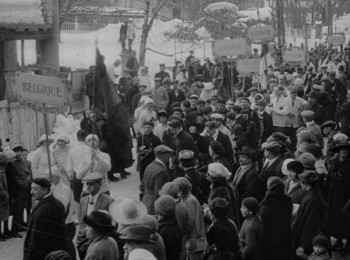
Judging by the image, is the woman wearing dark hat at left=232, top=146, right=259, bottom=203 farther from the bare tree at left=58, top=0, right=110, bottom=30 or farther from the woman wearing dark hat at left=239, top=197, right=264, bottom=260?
the bare tree at left=58, top=0, right=110, bottom=30

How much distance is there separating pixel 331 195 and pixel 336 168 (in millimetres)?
368

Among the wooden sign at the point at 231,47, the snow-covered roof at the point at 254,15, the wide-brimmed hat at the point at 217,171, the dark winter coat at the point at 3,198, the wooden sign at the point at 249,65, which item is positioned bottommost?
the dark winter coat at the point at 3,198

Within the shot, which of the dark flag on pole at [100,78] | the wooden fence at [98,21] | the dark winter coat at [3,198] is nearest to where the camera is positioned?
the dark winter coat at [3,198]

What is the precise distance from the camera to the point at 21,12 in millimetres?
16969

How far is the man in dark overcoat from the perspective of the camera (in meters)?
8.20

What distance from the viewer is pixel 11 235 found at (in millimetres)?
11500

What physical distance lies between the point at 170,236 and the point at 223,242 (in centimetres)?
52

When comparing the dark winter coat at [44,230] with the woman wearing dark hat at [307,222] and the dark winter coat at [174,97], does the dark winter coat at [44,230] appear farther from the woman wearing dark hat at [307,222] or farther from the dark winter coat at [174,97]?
the dark winter coat at [174,97]

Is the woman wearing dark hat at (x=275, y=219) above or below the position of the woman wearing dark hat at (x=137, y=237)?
below

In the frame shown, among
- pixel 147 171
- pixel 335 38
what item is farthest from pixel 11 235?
pixel 335 38

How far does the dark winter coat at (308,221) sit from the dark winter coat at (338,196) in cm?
154

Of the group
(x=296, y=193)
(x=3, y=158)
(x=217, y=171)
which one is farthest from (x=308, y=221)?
(x=3, y=158)

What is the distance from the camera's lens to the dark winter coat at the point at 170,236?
25.6 ft

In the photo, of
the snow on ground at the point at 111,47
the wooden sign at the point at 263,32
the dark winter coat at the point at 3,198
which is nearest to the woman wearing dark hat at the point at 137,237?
the dark winter coat at the point at 3,198
